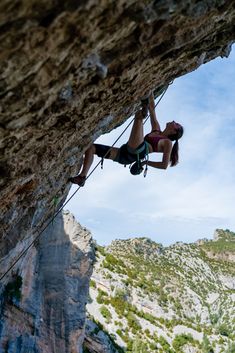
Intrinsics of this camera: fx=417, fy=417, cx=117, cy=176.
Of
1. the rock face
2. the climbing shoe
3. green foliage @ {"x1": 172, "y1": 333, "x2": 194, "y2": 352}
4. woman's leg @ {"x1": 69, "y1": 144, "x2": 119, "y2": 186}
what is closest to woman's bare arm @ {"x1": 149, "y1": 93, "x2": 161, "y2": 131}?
woman's leg @ {"x1": 69, "y1": 144, "x2": 119, "y2": 186}

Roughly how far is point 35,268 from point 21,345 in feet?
15.4

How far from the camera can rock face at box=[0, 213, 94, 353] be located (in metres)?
20.8

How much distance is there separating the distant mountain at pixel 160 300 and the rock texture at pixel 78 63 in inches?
1009

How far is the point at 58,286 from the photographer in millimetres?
23719

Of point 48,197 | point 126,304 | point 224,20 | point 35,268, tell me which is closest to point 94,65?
point 224,20

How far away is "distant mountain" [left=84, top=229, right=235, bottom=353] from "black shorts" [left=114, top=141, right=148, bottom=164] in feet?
78.8

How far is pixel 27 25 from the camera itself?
12.7ft

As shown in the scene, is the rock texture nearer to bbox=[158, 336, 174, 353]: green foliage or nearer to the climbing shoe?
the climbing shoe

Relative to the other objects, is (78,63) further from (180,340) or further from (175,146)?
(180,340)

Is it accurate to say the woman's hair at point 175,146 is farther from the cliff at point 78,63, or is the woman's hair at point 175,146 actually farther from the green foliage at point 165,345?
the green foliage at point 165,345

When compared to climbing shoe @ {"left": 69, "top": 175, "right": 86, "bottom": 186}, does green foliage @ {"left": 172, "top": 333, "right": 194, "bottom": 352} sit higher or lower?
higher

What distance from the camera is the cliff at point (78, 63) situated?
4.09 metres

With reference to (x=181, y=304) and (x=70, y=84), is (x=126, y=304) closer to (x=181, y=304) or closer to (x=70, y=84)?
(x=181, y=304)

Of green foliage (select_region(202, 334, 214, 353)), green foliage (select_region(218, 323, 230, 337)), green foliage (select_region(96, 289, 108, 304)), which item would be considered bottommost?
green foliage (select_region(96, 289, 108, 304))
